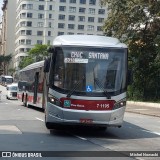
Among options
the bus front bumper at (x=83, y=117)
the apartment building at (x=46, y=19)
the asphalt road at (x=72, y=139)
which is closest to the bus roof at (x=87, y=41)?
the bus front bumper at (x=83, y=117)

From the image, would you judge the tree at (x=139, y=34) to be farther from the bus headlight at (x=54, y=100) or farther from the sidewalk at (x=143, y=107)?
the bus headlight at (x=54, y=100)

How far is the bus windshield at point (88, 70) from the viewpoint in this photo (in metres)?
15.4

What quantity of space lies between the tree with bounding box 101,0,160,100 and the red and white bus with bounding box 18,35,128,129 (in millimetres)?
24800

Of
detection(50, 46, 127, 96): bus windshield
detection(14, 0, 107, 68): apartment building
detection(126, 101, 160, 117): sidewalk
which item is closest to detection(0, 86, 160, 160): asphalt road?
detection(50, 46, 127, 96): bus windshield

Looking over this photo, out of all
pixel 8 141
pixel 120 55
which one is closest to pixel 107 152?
pixel 8 141

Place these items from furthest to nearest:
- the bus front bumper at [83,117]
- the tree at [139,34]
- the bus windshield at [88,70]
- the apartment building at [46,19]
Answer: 1. the apartment building at [46,19]
2. the tree at [139,34]
3. the bus windshield at [88,70]
4. the bus front bumper at [83,117]

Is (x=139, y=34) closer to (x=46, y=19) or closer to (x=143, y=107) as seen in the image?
(x=143, y=107)

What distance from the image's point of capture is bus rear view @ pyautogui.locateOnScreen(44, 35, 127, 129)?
1525 centimetres

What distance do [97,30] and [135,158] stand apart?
13080 cm

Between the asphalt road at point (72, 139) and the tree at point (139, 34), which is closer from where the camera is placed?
the asphalt road at point (72, 139)

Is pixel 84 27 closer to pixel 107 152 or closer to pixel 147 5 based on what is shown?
pixel 147 5

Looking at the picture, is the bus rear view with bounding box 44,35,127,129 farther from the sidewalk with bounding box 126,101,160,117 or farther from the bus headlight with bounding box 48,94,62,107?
the sidewalk with bounding box 126,101,160,117

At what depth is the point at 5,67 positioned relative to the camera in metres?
173

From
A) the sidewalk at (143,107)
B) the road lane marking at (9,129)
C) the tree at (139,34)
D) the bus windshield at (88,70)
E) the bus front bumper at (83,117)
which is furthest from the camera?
the tree at (139,34)
